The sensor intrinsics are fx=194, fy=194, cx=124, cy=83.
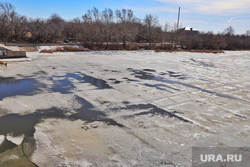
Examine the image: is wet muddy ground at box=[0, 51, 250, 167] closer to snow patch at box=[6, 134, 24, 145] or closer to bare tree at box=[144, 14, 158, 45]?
snow patch at box=[6, 134, 24, 145]

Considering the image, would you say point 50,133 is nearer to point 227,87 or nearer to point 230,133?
point 230,133

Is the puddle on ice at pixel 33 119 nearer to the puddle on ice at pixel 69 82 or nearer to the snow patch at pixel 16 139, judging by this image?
the snow patch at pixel 16 139

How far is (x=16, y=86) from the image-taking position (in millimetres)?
8602

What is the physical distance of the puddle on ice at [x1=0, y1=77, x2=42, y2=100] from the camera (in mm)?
7631

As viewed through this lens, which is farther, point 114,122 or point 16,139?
point 114,122

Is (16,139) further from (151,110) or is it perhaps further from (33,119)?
(151,110)

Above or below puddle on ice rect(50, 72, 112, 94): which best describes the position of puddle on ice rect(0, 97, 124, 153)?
below

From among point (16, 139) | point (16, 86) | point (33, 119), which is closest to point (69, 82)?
point (16, 86)

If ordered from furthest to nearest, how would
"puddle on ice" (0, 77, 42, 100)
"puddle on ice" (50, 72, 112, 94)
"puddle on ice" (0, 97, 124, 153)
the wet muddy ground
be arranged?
1. "puddle on ice" (50, 72, 112, 94)
2. "puddle on ice" (0, 77, 42, 100)
3. "puddle on ice" (0, 97, 124, 153)
4. the wet muddy ground

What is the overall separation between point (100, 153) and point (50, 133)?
1.49 meters

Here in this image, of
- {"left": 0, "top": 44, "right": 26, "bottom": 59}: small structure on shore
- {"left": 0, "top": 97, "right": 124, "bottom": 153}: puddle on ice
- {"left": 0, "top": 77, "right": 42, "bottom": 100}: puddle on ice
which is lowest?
{"left": 0, "top": 97, "right": 124, "bottom": 153}: puddle on ice

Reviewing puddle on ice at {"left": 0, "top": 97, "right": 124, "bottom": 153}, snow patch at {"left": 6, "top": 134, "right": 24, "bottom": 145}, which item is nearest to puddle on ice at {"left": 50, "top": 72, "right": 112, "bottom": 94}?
puddle on ice at {"left": 0, "top": 97, "right": 124, "bottom": 153}

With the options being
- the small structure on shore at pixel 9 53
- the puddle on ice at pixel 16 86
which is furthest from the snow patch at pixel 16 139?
the small structure on shore at pixel 9 53

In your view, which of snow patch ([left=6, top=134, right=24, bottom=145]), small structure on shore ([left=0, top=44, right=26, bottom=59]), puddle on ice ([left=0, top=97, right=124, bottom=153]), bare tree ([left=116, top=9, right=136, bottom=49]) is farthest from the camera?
bare tree ([left=116, top=9, right=136, bottom=49])
